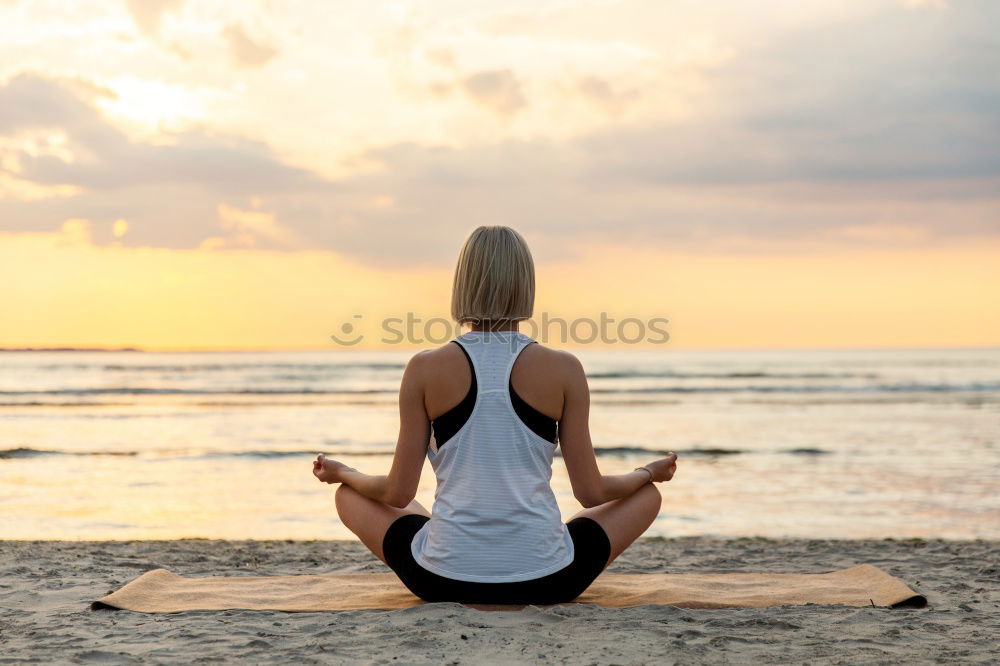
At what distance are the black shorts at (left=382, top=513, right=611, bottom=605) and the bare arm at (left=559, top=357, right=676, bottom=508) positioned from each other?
17 centimetres

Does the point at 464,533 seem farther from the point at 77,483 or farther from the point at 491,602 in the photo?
the point at 77,483

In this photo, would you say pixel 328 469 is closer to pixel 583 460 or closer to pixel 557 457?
pixel 583 460

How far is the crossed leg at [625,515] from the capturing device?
151 inches

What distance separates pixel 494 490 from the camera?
3539 mm

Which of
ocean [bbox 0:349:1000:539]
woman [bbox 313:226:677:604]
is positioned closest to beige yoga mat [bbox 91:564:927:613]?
woman [bbox 313:226:677:604]

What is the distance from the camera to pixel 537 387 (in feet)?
11.5

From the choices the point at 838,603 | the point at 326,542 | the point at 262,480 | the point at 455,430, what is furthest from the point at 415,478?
the point at 262,480

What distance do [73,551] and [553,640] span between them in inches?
146

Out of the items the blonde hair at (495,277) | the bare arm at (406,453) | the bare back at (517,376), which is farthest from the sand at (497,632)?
the blonde hair at (495,277)

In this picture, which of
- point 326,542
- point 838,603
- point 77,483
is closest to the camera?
point 838,603

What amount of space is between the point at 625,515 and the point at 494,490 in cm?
66

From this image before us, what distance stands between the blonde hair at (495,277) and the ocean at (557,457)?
12.9 feet

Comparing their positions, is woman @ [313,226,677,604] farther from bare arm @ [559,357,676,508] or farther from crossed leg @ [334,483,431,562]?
crossed leg @ [334,483,431,562]

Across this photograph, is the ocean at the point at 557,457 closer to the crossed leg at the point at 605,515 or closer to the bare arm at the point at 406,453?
the crossed leg at the point at 605,515
